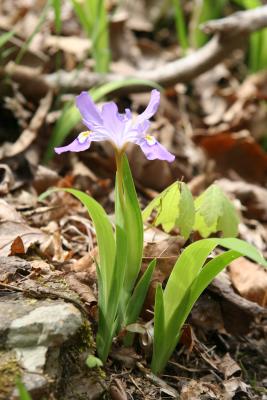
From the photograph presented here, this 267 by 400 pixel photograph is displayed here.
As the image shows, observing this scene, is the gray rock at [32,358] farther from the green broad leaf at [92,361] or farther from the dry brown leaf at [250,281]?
the dry brown leaf at [250,281]

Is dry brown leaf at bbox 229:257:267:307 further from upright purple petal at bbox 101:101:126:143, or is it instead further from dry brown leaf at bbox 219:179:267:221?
upright purple petal at bbox 101:101:126:143

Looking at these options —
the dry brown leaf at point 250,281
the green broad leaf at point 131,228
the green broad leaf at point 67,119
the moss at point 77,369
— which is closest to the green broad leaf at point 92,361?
the moss at point 77,369

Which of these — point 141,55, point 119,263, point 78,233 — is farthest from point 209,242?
point 141,55

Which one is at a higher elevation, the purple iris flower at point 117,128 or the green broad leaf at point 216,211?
the purple iris flower at point 117,128

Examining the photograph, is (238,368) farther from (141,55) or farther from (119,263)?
(141,55)

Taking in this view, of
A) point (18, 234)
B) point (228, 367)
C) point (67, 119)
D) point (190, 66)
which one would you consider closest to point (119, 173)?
point (18, 234)

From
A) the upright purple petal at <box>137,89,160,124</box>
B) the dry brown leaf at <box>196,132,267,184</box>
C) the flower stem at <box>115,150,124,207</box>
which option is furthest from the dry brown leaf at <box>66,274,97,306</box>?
the dry brown leaf at <box>196,132,267,184</box>
